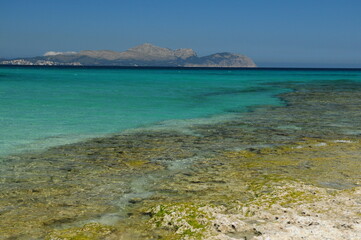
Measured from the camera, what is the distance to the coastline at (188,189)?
233 inches

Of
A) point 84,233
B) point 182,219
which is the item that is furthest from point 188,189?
point 84,233

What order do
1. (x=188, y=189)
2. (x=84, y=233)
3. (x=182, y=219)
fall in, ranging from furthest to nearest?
(x=188, y=189) < (x=182, y=219) < (x=84, y=233)

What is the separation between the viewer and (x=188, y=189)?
7816 mm

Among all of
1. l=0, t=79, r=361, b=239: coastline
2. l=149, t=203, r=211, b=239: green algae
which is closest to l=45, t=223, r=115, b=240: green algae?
l=0, t=79, r=361, b=239: coastline

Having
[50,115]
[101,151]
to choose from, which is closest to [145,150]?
[101,151]

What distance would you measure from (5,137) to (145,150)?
5.33 m

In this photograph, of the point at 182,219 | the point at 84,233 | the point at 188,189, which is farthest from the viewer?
the point at 188,189

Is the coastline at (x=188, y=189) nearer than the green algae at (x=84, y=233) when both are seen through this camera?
No

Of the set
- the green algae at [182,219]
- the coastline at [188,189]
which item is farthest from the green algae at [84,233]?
the green algae at [182,219]

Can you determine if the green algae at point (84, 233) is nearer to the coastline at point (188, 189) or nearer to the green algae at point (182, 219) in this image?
the coastline at point (188, 189)

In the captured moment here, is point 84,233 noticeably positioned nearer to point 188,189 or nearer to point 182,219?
point 182,219

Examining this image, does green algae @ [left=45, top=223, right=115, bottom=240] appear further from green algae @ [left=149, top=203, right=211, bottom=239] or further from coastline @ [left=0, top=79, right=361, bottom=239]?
green algae @ [left=149, top=203, right=211, bottom=239]

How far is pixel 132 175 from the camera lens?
8859 millimetres

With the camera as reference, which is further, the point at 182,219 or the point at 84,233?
the point at 182,219
